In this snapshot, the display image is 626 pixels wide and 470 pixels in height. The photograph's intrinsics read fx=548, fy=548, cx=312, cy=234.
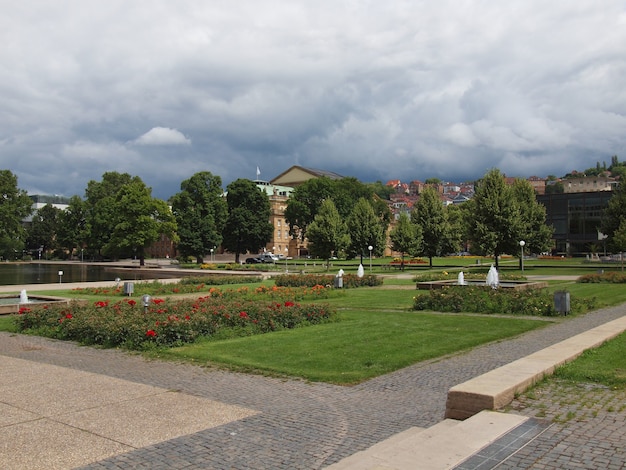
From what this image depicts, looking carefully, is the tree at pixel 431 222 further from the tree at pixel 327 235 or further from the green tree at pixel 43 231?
the green tree at pixel 43 231

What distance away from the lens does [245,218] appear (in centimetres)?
8869

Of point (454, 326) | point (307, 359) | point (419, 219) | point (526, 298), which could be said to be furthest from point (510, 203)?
point (307, 359)

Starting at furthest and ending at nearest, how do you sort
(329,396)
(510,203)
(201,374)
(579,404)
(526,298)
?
(510,203) → (526,298) → (201,374) → (329,396) → (579,404)

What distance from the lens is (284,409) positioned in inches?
297

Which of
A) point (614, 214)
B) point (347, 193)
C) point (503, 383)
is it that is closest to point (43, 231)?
point (347, 193)

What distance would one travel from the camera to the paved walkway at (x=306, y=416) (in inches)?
215

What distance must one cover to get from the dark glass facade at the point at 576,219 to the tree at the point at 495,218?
45.8 metres

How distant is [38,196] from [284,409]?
8025 inches

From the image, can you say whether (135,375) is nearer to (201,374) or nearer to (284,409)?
(201,374)

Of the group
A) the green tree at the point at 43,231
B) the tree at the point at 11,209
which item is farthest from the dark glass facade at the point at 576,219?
the green tree at the point at 43,231

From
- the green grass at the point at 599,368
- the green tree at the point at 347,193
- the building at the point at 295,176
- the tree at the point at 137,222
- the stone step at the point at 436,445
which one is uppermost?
the building at the point at 295,176

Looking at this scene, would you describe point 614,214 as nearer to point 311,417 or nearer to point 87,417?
point 311,417

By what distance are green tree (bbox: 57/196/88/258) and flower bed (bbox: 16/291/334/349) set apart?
107420 mm

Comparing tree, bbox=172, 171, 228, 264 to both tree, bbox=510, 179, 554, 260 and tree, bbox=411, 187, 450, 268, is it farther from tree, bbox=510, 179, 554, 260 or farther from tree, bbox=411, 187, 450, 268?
tree, bbox=510, 179, 554, 260
